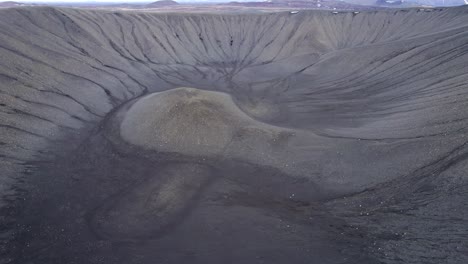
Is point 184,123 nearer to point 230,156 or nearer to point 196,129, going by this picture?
point 196,129

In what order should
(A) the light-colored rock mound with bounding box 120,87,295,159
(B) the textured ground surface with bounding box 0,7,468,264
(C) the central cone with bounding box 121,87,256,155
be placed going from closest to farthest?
(B) the textured ground surface with bounding box 0,7,468,264
(A) the light-colored rock mound with bounding box 120,87,295,159
(C) the central cone with bounding box 121,87,256,155

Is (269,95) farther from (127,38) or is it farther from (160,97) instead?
(127,38)

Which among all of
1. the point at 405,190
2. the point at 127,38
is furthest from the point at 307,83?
the point at 127,38

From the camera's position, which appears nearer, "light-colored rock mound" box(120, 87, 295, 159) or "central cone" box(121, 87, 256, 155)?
"light-colored rock mound" box(120, 87, 295, 159)

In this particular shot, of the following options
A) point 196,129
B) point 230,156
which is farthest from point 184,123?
point 230,156

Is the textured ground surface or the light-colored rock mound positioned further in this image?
the light-colored rock mound

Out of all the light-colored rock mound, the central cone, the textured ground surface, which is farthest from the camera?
the central cone

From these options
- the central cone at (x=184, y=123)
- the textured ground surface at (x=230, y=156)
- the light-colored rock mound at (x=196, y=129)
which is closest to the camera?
the textured ground surface at (x=230, y=156)

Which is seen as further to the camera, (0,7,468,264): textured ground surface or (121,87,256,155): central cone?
(121,87,256,155): central cone

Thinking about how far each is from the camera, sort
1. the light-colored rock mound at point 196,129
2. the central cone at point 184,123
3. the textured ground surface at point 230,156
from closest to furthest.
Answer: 1. the textured ground surface at point 230,156
2. the light-colored rock mound at point 196,129
3. the central cone at point 184,123
